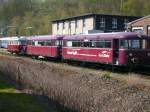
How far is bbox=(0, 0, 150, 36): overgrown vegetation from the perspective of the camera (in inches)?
3460

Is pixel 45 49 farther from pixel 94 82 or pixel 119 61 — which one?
pixel 94 82

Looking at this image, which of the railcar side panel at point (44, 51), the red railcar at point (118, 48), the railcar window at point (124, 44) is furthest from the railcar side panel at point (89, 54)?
the railcar side panel at point (44, 51)

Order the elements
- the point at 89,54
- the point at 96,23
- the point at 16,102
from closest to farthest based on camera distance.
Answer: the point at 16,102 < the point at 89,54 < the point at 96,23

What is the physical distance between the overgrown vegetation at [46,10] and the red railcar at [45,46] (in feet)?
134

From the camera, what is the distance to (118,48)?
2805 centimetres

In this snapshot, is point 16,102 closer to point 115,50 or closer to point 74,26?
point 115,50

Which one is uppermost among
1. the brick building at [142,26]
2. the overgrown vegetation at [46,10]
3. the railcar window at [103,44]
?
the overgrown vegetation at [46,10]

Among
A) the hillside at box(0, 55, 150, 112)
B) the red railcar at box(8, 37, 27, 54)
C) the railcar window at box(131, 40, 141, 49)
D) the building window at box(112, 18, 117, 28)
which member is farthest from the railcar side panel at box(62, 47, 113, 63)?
the building window at box(112, 18, 117, 28)

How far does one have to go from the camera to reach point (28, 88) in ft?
75.7

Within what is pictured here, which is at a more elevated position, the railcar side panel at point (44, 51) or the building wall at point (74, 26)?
the building wall at point (74, 26)

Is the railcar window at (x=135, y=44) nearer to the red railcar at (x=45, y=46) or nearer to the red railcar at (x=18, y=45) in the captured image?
the red railcar at (x=45, y=46)

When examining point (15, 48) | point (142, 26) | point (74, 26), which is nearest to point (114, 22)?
point (74, 26)

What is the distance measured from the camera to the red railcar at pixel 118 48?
27297 mm

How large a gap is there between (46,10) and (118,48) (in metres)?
89.0
